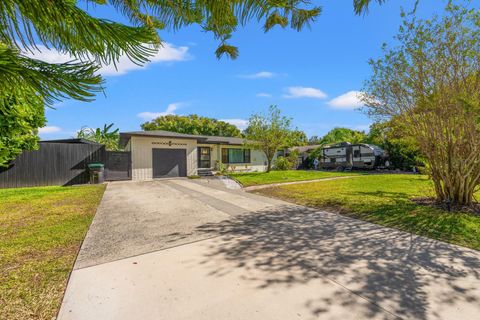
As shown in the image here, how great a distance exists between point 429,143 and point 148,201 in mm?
8607

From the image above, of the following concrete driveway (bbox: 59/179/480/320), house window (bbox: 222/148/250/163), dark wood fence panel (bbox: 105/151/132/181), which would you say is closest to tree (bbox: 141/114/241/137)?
house window (bbox: 222/148/250/163)

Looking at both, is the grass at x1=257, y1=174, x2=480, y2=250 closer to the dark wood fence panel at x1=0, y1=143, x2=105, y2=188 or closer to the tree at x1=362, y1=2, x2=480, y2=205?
the tree at x1=362, y1=2, x2=480, y2=205

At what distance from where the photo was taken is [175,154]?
1659 centimetres

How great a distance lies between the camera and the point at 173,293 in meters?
2.47

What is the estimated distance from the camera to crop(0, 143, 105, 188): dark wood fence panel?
11625 mm

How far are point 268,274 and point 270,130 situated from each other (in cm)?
1528

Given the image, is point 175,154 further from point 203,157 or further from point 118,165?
point 118,165

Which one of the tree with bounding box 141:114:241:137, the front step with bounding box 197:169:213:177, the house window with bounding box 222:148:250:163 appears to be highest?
the tree with bounding box 141:114:241:137

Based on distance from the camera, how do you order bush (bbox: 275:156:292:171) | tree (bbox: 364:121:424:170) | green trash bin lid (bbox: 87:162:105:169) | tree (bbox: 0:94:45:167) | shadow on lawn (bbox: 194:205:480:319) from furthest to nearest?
1. bush (bbox: 275:156:292:171)
2. green trash bin lid (bbox: 87:162:105:169)
3. tree (bbox: 0:94:45:167)
4. tree (bbox: 364:121:424:170)
5. shadow on lawn (bbox: 194:205:480:319)

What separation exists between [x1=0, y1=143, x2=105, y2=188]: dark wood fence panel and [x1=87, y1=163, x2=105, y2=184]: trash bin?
0.57 meters

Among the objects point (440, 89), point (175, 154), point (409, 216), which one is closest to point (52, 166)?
point (175, 154)

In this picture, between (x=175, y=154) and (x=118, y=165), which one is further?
(x=175, y=154)

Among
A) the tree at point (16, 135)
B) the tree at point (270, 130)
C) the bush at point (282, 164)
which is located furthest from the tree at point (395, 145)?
the tree at point (16, 135)

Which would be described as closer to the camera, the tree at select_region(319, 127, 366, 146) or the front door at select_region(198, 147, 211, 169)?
the front door at select_region(198, 147, 211, 169)
